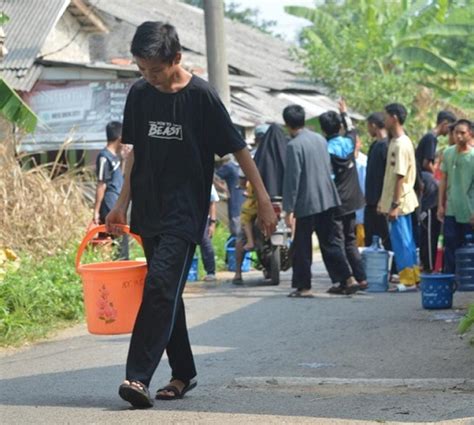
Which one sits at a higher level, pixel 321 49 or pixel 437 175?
pixel 321 49

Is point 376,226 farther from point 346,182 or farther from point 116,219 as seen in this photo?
point 116,219

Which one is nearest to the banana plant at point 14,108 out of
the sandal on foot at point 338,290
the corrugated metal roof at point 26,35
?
the sandal on foot at point 338,290

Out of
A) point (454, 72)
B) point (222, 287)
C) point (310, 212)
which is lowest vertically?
point (222, 287)

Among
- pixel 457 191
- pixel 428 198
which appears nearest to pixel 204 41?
pixel 428 198

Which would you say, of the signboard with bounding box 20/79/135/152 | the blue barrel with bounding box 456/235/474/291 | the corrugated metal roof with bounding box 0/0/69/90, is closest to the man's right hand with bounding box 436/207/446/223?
the blue barrel with bounding box 456/235/474/291

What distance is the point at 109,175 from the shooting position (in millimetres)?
14062

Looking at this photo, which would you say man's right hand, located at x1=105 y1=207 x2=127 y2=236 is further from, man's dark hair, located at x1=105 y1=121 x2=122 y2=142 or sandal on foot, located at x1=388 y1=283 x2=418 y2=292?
sandal on foot, located at x1=388 y1=283 x2=418 y2=292

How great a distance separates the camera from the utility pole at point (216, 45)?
1661 cm

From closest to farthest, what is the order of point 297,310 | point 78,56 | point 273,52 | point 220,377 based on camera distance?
point 220,377, point 297,310, point 78,56, point 273,52

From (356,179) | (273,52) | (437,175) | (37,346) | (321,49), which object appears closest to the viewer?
(37,346)

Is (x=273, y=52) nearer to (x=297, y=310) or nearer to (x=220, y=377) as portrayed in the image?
(x=297, y=310)

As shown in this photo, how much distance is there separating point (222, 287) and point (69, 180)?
7.47 ft

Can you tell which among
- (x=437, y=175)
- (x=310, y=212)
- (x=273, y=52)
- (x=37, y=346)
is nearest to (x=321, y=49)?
(x=273, y=52)

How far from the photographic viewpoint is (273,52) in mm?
39562
